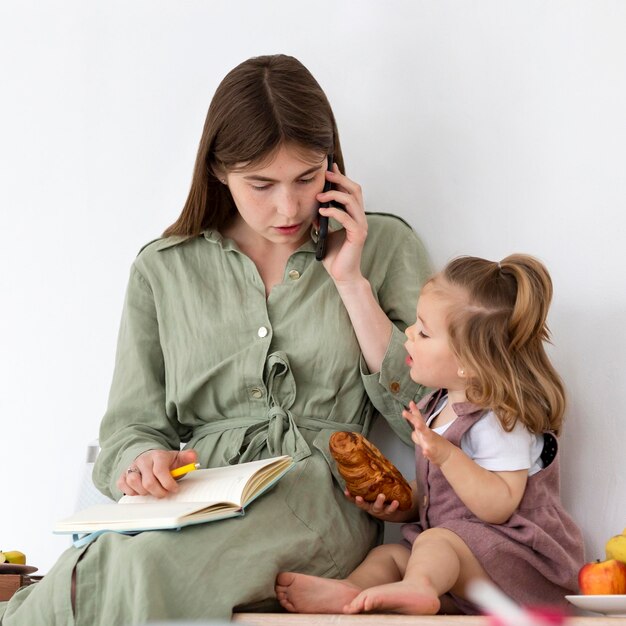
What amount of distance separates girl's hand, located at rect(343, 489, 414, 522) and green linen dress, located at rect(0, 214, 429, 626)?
0.04m

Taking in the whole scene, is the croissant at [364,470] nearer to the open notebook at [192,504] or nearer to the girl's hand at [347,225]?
the open notebook at [192,504]

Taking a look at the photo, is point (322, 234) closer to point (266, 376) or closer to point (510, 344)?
point (266, 376)

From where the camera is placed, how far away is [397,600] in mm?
1401

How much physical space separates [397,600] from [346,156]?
1256 mm

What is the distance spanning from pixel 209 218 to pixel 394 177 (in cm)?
47

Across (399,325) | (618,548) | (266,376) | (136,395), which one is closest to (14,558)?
(136,395)

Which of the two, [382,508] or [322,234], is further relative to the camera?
[322,234]

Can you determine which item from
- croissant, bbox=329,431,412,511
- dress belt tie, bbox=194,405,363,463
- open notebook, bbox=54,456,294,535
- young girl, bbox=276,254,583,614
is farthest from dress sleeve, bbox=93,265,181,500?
young girl, bbox=276,254,583,614

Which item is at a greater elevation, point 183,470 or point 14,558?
point 183,470

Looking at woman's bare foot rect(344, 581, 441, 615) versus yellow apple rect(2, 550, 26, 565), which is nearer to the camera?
woman's bare foot rect(344, 581, 441, 615)

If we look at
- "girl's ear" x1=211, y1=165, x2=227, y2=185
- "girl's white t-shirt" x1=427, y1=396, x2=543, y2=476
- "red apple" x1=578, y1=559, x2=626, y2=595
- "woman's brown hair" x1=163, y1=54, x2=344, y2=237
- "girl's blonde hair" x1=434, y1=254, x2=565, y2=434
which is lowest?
"red apple" x1=578, y1=559, x2=626, y2=595

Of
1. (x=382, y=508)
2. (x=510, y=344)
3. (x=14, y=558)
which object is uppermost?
(x=510, y=344)

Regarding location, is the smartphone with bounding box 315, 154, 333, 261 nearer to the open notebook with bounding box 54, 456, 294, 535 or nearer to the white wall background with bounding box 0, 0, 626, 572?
the white wall background with bounding box 0, 0, 626, 572

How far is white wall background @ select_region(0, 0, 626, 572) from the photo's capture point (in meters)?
1.87
